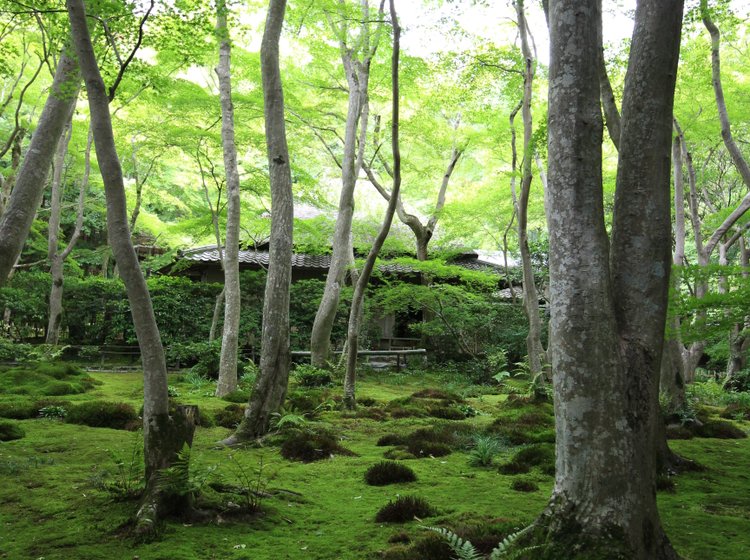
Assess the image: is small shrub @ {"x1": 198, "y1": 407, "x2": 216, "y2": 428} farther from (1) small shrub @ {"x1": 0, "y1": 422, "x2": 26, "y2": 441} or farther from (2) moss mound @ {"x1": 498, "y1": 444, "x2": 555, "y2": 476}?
(2) moss mound @ {"x1": 498, "y1": 444, "x2": 555, "y2": 476}

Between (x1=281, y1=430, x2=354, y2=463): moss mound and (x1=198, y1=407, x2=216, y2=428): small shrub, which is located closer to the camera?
(x1=281, y1=430, x2=354, y2=463): moss mound

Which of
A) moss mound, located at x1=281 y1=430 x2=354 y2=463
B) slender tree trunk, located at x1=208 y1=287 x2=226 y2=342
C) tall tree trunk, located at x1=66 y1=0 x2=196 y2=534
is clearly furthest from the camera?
slender tree trunk, located at x1=208 y1=287 x2=226 y2=342

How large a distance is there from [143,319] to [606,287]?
308 cm

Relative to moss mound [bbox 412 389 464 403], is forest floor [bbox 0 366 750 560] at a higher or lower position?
higher

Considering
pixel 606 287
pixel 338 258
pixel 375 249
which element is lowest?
pixel 606 287

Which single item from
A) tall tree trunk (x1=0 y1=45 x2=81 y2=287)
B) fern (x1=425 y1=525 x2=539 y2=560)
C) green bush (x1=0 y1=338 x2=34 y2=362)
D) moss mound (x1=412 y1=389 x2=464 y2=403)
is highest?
tall tree trunk (x1=0 y1=45 x2=81 y2=287)

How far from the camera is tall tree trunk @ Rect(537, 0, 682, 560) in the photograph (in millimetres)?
2807

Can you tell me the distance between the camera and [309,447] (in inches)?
245

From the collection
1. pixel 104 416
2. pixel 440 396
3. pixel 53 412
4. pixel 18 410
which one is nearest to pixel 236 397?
pixel 104 416

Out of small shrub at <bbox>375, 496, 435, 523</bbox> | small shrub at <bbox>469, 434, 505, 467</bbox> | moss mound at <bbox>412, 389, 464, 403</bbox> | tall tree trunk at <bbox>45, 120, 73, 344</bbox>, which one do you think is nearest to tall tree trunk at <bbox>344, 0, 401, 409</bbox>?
moss mound at <bbox>412, 389, 464, 403</bbox>

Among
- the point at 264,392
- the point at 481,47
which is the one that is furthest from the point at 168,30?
the point at 481,47

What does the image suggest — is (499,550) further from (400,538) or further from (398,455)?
(398,455)

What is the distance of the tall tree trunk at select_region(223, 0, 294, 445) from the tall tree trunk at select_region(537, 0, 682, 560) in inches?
166

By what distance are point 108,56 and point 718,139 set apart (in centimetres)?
1560
